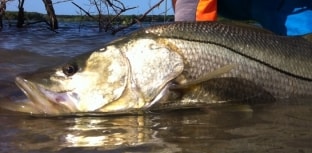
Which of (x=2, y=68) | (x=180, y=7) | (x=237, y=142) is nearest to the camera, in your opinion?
(x=237, y=142)

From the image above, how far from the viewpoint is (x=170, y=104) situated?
10.5 ft

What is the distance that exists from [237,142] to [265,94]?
991 millimetres

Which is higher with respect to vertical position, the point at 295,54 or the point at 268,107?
the point at 295,54

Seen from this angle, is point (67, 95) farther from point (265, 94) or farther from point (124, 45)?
point (265, 94)

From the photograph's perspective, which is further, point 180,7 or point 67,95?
point 180,7

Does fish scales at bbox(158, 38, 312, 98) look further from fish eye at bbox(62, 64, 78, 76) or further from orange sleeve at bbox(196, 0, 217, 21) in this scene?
orange sleeve at bbox(196, 0, 217, 21)

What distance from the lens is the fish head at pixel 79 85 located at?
3.19 m

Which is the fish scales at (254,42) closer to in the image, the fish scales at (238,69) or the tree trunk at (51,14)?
the fish scales at (238,69)

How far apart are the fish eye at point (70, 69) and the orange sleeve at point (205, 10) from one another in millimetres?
1233

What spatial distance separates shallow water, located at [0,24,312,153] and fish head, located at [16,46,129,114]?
0.35 ft

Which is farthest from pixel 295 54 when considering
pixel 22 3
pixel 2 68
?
pixel 22 3

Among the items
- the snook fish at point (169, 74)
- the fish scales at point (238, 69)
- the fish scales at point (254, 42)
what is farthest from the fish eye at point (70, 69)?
the fish scales at point (238, 69)

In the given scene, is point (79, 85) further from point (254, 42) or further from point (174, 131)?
point (254, 42)

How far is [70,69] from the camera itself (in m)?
3.26
